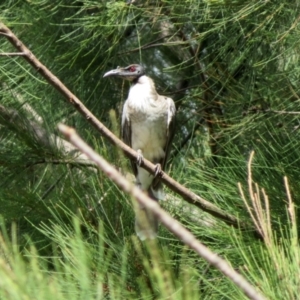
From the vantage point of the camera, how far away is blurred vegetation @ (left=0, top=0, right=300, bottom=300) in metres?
1.96

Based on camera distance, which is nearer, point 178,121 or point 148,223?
point 148,223

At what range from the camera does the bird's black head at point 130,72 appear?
294 cm

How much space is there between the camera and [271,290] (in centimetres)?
121

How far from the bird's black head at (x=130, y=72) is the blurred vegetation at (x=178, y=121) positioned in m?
0.08

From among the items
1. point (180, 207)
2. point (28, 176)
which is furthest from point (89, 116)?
point (28, 176)

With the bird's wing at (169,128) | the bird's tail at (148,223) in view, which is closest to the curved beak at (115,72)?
the bird's wing at (169,128)

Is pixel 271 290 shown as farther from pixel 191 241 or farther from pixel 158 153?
pixel 158 153

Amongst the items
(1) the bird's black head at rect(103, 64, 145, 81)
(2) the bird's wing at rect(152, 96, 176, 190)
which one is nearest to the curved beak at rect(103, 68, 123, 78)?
(1) the bird's black head at rect(103, 64, 145, 81)

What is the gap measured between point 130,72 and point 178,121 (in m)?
0.41

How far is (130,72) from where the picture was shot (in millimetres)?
3004

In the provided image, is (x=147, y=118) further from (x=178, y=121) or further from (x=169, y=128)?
(x=178, y=121)

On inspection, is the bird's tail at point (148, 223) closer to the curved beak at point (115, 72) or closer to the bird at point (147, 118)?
the bird at point (147, 118)

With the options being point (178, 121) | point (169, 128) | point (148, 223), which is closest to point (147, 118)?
point (169, 128)

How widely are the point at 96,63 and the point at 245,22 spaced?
0.71 meters
